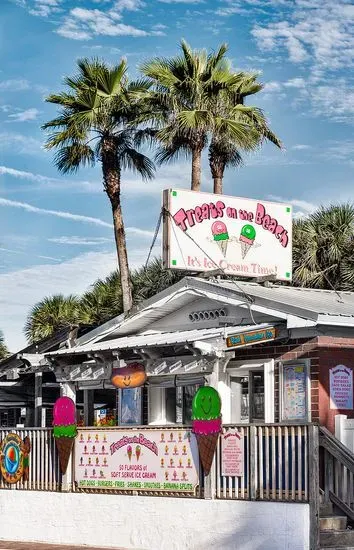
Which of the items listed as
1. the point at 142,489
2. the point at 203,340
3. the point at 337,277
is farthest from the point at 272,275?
the point at 337,277

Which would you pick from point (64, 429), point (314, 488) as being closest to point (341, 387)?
point (314, 488)

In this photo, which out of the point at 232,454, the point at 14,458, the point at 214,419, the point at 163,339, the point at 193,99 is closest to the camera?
the point at 232,454

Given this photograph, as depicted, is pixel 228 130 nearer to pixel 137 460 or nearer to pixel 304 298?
pixel 304 298

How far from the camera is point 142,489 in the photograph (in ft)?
60.3

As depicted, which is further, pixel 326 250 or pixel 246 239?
pixel 326 250

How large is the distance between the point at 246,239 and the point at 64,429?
5.43m

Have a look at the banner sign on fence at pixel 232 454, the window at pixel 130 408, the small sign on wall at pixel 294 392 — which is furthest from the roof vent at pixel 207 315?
the banner sign on fence at pixel 232 454

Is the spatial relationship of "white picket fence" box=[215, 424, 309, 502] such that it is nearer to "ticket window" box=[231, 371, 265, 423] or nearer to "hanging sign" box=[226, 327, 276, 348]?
"hanging sign" box=[226, 327, 276, 348]

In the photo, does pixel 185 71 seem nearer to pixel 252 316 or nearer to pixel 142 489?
pixel 252 316

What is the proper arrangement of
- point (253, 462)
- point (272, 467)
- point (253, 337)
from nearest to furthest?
point (272, 467) < point (253, 462) < point (253, 337)

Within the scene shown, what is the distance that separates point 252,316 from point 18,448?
16.9 ft

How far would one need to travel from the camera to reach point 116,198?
116 ft

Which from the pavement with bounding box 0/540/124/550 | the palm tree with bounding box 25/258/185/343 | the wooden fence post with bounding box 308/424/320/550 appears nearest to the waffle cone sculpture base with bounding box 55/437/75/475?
the pavement with bounding box 0/540/124/550

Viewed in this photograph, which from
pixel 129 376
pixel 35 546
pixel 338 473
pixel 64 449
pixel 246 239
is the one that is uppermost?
pixel 246 239
